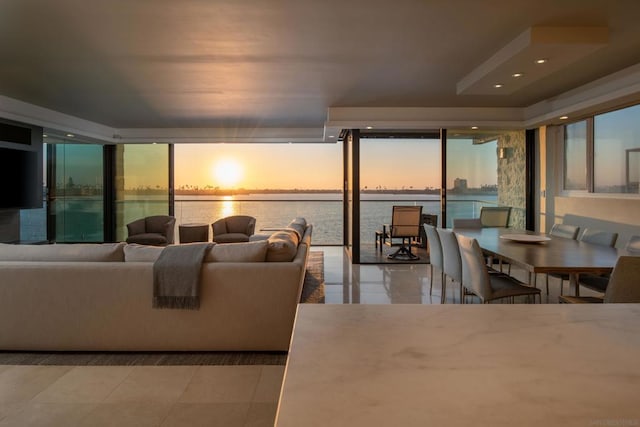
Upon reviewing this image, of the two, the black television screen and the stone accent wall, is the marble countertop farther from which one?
the stone accent wall

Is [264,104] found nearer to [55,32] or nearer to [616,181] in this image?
[55,32]

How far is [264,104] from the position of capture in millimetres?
6008

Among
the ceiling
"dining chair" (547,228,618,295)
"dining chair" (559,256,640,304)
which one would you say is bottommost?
"dining chair" (559,256,640,304)

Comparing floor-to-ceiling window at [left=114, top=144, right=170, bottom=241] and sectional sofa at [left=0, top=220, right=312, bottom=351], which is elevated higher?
floor-to-ceiling window at [left=114, top=144, right=170, bottom=241]

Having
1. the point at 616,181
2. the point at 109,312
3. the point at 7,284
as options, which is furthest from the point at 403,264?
the point at 7,284

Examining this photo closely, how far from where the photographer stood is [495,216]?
6.58 meters

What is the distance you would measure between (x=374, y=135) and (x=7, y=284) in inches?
241

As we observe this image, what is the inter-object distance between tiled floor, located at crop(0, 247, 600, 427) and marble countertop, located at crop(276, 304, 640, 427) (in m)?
1.46

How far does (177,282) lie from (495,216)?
200 inches

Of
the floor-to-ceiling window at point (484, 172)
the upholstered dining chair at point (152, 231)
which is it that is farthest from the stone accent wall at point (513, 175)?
the upholstered dining chair at point (152, 231)

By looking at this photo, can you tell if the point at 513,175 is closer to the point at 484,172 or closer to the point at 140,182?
the point at 484,172

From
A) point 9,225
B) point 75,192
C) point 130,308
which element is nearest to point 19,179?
point 9,225

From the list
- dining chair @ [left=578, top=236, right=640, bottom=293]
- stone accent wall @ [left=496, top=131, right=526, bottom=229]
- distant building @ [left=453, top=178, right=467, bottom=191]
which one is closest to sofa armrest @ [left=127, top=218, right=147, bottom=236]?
distant building @ [left=453, top=178, right=467, bottom=191]

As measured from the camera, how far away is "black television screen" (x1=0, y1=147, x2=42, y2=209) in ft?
18.9
